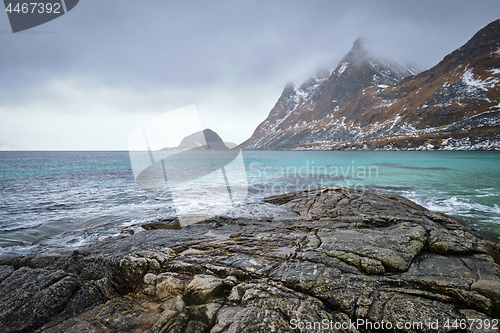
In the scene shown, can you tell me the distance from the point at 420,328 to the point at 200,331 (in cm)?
383

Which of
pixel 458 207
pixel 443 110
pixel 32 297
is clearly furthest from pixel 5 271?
pixel 443 110

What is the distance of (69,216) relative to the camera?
1348cm

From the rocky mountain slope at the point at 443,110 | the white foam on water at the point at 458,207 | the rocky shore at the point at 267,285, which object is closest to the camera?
the rocky shore at the point at 267,285

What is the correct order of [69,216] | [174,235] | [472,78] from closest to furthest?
[174,235] → [69,216] → [472,78]

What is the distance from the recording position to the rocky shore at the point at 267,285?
3766 millimetres

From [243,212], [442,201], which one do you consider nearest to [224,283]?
[243,212]

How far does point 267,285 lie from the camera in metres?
4.62

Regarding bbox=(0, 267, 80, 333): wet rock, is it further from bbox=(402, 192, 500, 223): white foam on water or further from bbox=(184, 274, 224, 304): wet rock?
bbox=(402, 192, 500, 223): white foam on water

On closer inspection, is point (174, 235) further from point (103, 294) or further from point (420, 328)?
point (420, 328)

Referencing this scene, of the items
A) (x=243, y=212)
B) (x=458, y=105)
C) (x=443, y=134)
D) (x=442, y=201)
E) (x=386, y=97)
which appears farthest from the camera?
(x=386, y=97)

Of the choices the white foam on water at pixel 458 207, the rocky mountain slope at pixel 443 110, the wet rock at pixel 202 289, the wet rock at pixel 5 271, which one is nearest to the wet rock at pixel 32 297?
the wet rock at pixel 5 271

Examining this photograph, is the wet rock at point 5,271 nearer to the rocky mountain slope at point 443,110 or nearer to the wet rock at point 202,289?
the wet rock at point 202,289

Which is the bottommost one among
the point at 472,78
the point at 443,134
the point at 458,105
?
the point at 443,134

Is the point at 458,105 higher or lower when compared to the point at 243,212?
higher
